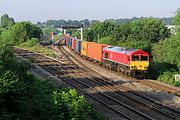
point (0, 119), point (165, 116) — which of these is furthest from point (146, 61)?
point (0, 119)

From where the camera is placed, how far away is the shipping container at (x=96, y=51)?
47875mm

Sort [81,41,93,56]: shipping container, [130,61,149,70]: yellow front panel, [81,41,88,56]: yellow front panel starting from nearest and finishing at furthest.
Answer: [130,61,149,70]: yellow front panel, [81,41,93,56]: shipping container, [81,41,88,56]: yellow front panel

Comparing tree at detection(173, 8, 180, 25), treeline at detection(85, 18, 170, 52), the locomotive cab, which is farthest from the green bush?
treeline at detection(85, 18, 170, 52)

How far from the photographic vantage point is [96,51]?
50.1 m

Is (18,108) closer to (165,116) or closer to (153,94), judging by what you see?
(165,116)

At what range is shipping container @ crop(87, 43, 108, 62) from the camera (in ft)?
157

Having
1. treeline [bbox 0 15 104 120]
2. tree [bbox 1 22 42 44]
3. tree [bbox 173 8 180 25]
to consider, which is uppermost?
tree [bbox 173 8 180 25]

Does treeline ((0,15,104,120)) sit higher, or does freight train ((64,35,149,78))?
treeline ((0,15,104,120))

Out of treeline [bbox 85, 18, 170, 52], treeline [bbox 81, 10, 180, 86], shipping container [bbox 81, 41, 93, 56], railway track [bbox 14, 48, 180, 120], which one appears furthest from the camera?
treeline [bbox 85, 18, 170, 52]

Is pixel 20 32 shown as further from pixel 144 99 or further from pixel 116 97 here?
pixel 144 99

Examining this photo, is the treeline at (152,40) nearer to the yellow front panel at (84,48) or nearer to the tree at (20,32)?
the yellow front panel at (84,48)

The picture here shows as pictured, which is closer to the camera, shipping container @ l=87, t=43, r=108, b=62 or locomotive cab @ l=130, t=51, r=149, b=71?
locomotive cab @ l=130, t=51, r=149, b=71

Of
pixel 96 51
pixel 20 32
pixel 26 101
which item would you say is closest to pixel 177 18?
pixel 96 51

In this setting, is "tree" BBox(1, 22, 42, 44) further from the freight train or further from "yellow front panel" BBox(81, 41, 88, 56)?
the freight train
